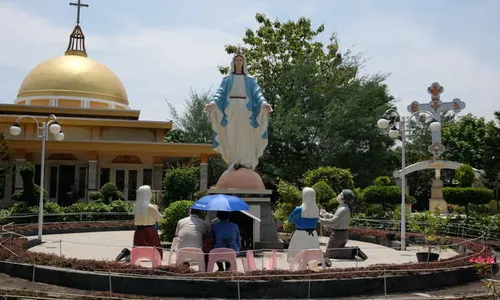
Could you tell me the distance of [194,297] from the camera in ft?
26.4

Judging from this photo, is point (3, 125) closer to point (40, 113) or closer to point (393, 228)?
point (40, 113)

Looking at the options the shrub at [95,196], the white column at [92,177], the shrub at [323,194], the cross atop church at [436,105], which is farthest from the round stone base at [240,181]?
the cross atop church at [436,105]

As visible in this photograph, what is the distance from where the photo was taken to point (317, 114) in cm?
3309

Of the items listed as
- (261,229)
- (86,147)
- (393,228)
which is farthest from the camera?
(86,147)

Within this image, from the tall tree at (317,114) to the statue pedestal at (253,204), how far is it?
18.0 metres

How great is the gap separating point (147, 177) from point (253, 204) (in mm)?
18651

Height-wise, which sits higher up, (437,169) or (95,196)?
(437,169)

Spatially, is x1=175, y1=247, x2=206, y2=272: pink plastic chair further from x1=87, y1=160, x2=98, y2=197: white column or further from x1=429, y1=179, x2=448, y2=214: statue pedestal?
x1=429, y1=179, x2=448, y2=214: statue pedestal

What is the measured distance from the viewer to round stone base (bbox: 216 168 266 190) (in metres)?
13.3

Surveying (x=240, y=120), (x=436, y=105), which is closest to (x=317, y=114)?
(x=436, y=105)

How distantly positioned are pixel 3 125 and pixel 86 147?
520 cm

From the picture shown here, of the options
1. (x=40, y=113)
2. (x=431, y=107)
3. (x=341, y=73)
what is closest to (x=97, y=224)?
(x=40, y=113)

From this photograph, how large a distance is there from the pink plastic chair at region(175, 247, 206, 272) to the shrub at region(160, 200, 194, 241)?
14.1 ft

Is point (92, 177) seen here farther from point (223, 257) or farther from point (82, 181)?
point (223, 257)
